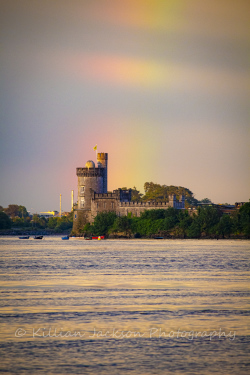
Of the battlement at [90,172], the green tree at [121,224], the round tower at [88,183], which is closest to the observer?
the green tree at [121,224]

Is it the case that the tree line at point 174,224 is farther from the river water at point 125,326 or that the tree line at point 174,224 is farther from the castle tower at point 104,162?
the river water at point 125,326

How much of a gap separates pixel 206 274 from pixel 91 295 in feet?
45.2

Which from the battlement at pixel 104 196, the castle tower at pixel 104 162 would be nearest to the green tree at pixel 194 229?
the battlement at pixel 104 196

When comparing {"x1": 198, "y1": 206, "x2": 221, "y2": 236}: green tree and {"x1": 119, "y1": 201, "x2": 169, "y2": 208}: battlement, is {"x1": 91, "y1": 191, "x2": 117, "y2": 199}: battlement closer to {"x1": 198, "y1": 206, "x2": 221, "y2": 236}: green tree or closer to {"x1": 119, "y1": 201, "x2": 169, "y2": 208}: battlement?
{"x1": 119, "y1": 201, "x2": 169, "y2": 208}: battlement

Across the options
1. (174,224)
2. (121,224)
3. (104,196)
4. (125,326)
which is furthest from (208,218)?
(125,326)

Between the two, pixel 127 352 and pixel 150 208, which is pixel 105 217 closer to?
pixel 150 208

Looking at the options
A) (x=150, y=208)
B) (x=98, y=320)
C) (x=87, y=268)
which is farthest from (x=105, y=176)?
(x=98, y=320)

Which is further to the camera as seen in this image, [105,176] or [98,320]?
[105,176]

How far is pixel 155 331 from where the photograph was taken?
20.8m
